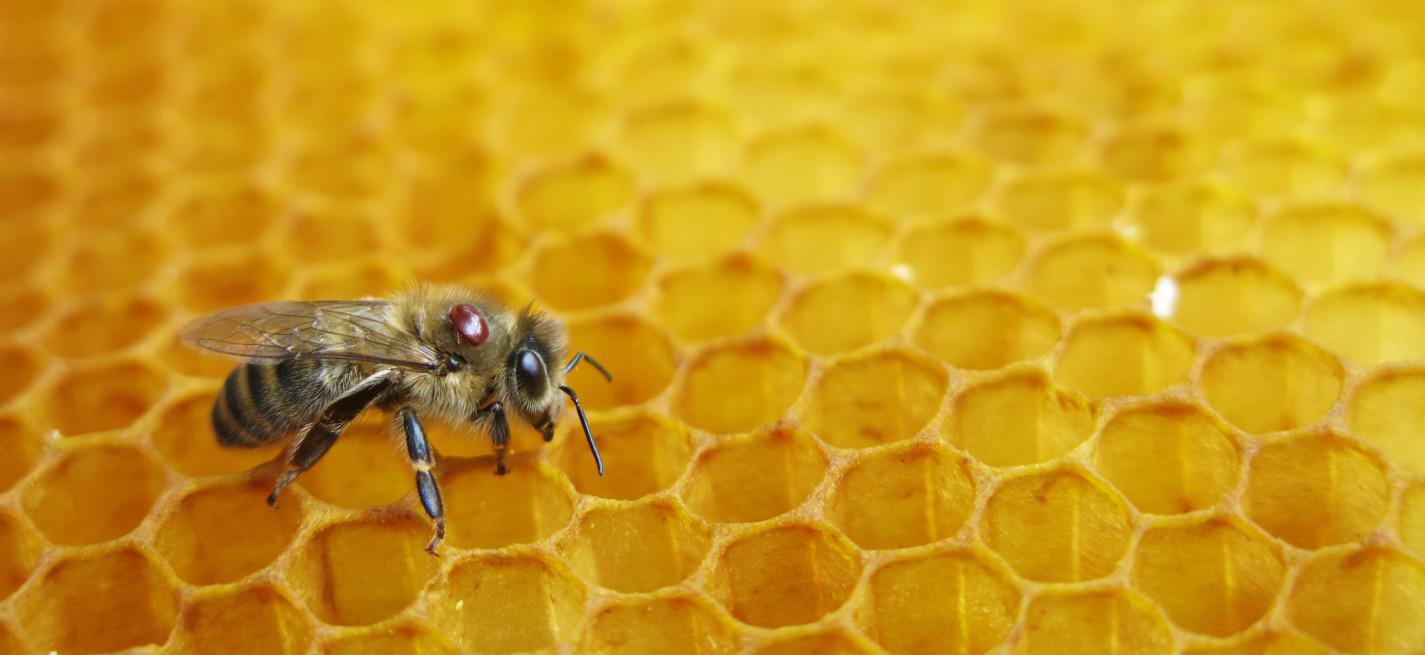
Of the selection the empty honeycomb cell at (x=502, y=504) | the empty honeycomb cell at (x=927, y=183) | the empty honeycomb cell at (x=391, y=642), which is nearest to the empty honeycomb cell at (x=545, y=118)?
the empty honeycomb cell at (x=927, y=183)

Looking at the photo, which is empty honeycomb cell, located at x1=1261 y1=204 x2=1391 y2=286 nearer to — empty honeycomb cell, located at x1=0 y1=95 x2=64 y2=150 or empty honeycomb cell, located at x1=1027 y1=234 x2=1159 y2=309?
empty honeycomb cell, located at x1=1027 y1=234 x2=1159 y2=309

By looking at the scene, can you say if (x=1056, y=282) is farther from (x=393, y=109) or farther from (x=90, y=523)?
(x=90, y=523)

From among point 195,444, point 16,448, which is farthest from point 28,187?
point 195,444

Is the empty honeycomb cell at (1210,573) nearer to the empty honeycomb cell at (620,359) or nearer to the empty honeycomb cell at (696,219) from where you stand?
the empty honeycomb cell at (620,359)

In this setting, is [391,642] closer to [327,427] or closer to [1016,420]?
[327,427]

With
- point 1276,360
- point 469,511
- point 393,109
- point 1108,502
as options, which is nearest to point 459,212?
point 393,109

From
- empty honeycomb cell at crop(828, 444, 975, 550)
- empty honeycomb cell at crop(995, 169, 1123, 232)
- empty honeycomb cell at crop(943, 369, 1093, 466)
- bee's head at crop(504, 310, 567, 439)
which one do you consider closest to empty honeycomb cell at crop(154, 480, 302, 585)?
bee's head at crop(504, 310, 567, 439)
